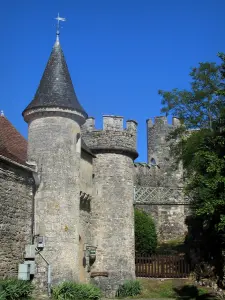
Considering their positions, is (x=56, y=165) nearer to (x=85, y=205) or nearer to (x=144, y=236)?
(x=85, y=205)

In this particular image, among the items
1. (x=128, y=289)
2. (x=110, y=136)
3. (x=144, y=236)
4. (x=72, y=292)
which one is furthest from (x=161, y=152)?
(x=72, y=292)

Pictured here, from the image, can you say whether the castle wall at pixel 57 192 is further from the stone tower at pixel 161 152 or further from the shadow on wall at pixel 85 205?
the stone tower at pixel 161 152

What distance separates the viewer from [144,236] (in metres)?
27.9

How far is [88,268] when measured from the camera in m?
20.1

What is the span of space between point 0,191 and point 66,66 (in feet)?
21.4

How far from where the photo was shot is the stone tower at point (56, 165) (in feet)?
54.8

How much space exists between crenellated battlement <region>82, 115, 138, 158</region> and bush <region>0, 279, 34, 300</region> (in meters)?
8.52

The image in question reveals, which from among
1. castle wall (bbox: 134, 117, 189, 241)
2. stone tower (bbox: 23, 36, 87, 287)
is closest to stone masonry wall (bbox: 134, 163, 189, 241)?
castle wall (bbox: 134, 117, 189, 241)

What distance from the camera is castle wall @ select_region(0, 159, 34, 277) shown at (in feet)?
49.8

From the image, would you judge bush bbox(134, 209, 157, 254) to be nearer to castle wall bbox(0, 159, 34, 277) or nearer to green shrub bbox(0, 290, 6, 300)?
castle wall bbox(0, 159, 34, 277)

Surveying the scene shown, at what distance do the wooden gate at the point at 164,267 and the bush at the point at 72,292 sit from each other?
299 inches

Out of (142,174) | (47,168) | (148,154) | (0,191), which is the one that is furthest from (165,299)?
(148,154)

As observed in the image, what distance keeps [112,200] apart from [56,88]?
6419 millimetres

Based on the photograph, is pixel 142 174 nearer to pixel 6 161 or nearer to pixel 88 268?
pixel 88 268
